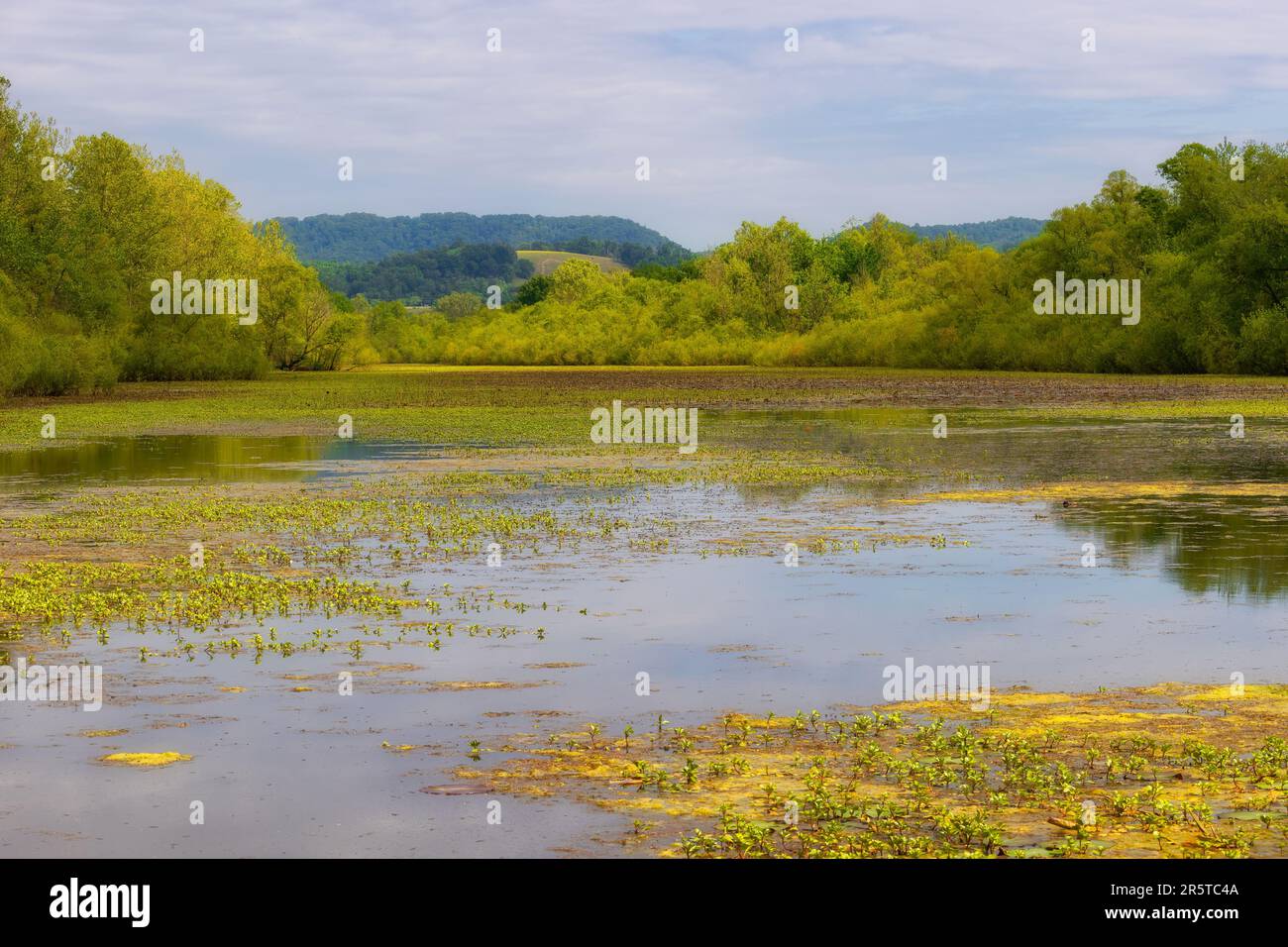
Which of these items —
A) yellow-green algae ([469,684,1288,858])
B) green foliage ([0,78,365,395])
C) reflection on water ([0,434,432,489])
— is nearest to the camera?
yellow-green algae ([469,684,1288,858])

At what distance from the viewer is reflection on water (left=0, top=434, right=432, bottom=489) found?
2995 centimetres

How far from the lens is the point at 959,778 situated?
9281 mm

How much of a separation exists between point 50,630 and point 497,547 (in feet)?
21.1

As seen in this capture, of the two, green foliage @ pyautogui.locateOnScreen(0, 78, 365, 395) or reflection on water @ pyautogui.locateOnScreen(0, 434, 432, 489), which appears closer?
reflection on water @ pyautogui.locateOnScreen(0, 434, 432, 489)

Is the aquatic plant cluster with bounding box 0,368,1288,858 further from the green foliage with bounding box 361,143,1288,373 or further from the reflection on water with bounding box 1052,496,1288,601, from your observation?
the green foliage with bounding box 361,143,1288,373

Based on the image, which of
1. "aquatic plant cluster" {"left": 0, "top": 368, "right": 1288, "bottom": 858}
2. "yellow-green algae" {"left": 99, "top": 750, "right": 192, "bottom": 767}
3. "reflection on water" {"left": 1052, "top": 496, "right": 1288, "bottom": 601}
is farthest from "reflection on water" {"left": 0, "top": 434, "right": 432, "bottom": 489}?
"yellow-green algae" {"left": 99, "top": 750, "right": 192, "bottom": 767}

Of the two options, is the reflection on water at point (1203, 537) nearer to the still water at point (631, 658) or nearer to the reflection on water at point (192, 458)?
the still water at point (631, 658)

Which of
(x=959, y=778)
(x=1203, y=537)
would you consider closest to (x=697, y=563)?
(x=1203, y=537)

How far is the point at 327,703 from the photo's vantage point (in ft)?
37.4

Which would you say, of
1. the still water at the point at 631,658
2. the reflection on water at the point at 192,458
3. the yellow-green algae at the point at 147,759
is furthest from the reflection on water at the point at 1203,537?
the reflection on water at the point at 192,458

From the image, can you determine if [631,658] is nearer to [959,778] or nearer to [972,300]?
[959,778]

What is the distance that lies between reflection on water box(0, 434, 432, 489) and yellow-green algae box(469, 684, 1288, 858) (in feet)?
66.6

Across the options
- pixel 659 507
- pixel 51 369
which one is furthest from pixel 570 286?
pixel 659 507
